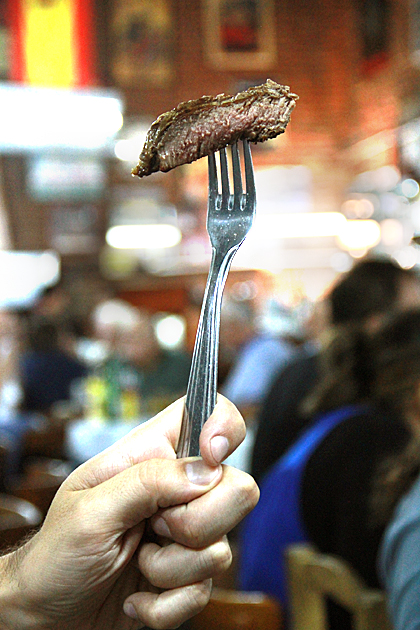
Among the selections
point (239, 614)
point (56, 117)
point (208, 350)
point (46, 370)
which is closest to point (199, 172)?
point (56, 117)

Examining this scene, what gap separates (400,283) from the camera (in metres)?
2.87

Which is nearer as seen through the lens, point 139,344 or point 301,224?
point 139,344

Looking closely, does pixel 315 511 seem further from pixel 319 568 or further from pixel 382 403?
pixel 382 403

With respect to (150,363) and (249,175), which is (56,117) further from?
(249,175)

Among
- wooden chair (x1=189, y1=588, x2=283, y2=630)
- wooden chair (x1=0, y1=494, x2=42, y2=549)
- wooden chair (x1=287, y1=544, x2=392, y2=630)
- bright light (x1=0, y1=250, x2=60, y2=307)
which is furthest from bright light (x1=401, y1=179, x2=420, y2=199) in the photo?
wooden chair (x1=189, y1=588, x2=283, y2=630)

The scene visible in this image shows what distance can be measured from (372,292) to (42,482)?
1.86m

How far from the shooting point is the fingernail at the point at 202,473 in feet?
2.22

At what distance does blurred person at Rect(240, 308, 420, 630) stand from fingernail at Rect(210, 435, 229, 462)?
128 cm

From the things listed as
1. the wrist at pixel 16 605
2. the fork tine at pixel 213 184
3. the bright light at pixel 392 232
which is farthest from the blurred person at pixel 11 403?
the bright light at pixel 392 232

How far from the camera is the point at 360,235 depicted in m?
9.57

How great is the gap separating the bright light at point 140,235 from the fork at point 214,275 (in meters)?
8.80

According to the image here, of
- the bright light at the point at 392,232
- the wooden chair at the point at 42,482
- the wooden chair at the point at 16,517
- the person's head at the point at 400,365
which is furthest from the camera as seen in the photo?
the bright light at the point at 392,232

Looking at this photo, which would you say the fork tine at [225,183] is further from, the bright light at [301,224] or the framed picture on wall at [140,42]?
the bright light at [301,224]

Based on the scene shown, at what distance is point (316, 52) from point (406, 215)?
3446 millimetres
